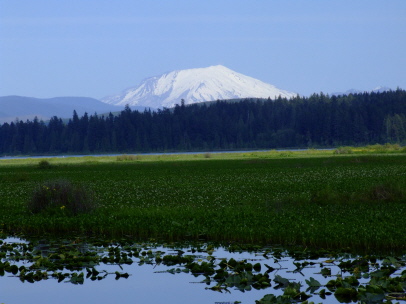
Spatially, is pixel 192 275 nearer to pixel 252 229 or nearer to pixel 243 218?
pixel 252 229

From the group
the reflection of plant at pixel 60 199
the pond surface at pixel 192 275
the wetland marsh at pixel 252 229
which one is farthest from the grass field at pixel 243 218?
the pond surface at pixel 192 275

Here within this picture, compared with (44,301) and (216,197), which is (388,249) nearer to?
(44,301)

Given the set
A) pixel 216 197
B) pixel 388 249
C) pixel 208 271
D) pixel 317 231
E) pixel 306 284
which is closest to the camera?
pixel 306 284

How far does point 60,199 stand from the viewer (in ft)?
94.1

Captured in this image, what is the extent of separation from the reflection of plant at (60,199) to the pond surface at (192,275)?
306 inches

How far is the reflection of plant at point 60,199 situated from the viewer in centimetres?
2834

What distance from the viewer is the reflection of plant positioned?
28.3m

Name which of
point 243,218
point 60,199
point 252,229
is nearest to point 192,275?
point 252,229

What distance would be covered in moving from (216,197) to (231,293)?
1989cm

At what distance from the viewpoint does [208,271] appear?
1680 cm

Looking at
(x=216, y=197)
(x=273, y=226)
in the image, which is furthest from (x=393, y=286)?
(x=216, y=197)

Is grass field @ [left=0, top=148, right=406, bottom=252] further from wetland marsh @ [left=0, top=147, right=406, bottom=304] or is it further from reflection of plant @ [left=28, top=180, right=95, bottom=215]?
reflection of plant @ [left=28, top=180, right=95, bottom=215]

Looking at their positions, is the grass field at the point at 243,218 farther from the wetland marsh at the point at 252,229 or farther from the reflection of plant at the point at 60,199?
the reflection of plant at the point at 60,199

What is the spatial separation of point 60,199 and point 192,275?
13389 mm
